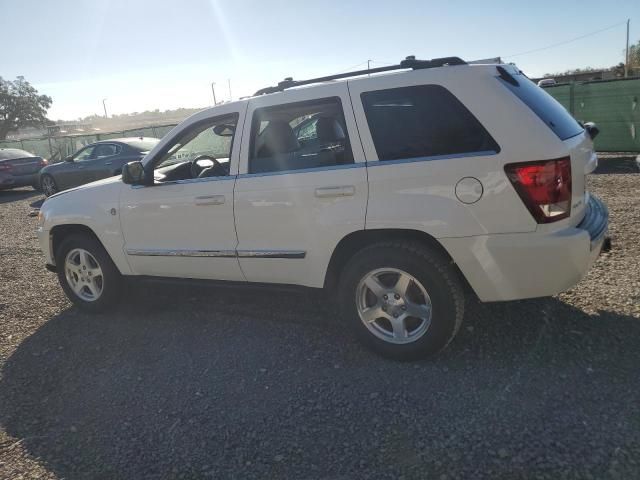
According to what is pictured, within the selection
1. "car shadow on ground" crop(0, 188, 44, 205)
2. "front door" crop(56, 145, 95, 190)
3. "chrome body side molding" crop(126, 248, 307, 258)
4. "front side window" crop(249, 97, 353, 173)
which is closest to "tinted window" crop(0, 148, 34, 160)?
"car shadow on ground" crop(0, 188, 44, 205)

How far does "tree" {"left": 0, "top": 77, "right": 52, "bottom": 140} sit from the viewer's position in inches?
2229

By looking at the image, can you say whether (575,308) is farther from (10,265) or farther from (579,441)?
(10,265)

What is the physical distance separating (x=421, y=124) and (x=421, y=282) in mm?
1019

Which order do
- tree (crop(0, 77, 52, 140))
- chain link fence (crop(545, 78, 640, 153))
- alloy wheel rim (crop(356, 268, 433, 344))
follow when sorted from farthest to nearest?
tree (crop(0, 77, 52, 140)) < chain link fence (crop(545, 78, 640, 153)) < alloy wheel rim (crop(356, 268, 433, 344))

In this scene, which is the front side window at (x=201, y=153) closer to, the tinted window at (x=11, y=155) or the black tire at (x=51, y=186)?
the black tire at (x=51, y=186)

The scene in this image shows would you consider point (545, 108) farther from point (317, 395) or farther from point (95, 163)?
point (95, 163)

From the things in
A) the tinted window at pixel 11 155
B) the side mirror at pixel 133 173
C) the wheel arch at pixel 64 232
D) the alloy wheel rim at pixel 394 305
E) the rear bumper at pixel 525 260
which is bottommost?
the alloy wheel rim at pixel 394 305

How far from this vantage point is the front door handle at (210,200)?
12.7 feet

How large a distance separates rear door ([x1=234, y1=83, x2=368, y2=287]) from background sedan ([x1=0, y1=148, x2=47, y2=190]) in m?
14.3

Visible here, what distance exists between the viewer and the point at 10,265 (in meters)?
6.98

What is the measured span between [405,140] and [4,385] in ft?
11.2

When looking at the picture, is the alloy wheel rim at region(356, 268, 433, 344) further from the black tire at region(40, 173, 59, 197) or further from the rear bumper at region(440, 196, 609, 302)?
the black tire at region(40, 173, 59, 197)

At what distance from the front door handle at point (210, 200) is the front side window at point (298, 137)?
13.0 inches

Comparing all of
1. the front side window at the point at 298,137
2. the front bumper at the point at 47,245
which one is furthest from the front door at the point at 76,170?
the front side window at the point at 298,137
